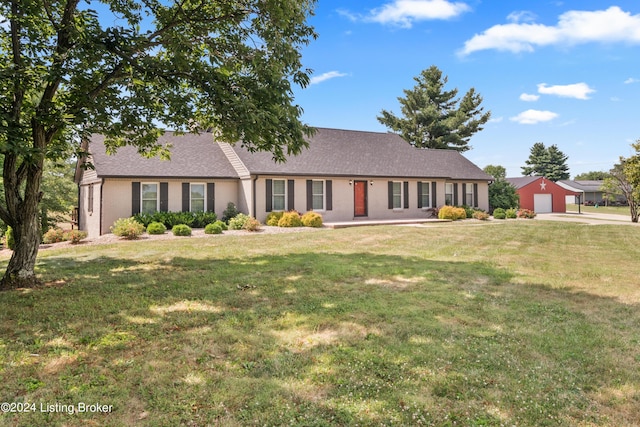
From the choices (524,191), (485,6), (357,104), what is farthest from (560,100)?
(485,6)

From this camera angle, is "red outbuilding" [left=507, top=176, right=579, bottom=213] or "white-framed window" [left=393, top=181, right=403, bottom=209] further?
"red outbuilding" [left=507, top=176, right=579, bottom=213]

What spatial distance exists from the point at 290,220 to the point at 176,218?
509 cm

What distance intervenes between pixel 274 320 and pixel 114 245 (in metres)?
9.30

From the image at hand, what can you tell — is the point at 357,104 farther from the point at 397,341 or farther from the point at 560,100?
the point at 397,341

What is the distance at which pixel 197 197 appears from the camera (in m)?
18.4

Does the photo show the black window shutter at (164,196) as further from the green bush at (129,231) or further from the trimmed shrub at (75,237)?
the trimmed shrub at (75,237)

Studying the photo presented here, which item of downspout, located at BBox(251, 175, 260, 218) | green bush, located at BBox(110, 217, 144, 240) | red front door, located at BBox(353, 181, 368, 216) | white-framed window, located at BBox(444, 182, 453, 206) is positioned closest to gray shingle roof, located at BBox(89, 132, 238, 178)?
downspout, located at BBox(251, 175, 260, 218)

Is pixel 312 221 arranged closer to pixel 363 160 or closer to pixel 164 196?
pixel 363 160

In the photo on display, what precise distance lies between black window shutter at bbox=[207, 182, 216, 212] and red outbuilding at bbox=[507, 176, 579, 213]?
101 feet

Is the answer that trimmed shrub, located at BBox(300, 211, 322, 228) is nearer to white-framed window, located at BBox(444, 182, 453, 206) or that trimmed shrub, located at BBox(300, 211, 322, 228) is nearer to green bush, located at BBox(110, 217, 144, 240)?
green bush, located at BBox(110, 217, 144, 240)

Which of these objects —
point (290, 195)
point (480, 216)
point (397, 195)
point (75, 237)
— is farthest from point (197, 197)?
point (480, 216)

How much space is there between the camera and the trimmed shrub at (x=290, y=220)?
17531 millimetres

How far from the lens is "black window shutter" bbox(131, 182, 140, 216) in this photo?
16.8 meters

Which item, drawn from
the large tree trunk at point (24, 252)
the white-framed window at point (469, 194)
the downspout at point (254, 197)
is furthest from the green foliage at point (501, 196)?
the large tree trunk at point (24, 252)
